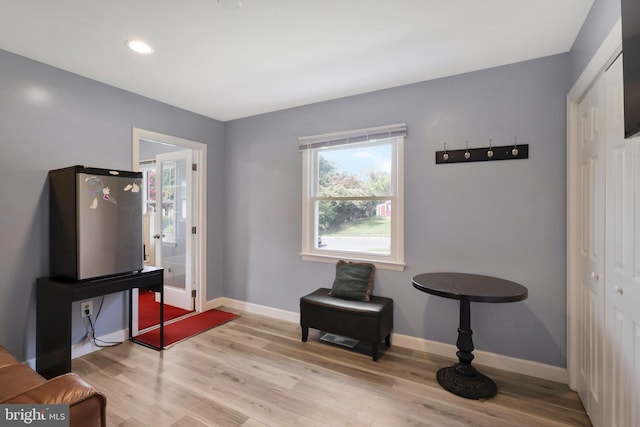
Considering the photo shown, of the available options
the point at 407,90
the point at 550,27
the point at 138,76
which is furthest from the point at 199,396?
the point at 550,27

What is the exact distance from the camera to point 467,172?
2592 mm

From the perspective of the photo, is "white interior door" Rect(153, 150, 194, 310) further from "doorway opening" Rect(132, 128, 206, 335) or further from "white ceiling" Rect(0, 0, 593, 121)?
"white ceiling" Rect(0, 0, 593, 121)

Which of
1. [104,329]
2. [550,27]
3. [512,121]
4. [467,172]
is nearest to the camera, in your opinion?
[550,27]

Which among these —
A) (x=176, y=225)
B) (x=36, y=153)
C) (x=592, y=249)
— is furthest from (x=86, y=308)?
(x=592, y=249)

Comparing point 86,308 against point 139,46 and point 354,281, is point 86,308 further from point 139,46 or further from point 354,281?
point 354,281

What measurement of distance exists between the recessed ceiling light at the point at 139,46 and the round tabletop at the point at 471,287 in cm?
272

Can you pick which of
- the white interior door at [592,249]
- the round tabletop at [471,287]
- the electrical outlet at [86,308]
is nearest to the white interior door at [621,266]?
the white interior door at [592,249]

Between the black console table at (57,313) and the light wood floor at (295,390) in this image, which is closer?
the light wood floor at (295,390)

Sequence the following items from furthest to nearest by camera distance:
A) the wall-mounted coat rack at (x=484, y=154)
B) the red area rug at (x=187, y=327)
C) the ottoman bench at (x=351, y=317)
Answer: the red area rug at (x=187, y=327)
the ottoman bench at (x=351, y=317)
the wall-mounted coat rack at (x=484, y=154)

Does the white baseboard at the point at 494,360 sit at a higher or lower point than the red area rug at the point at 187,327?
higher

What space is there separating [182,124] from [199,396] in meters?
2.91

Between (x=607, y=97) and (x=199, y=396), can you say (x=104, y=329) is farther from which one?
(x=607, y=97)

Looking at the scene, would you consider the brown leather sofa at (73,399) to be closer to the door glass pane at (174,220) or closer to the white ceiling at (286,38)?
the white ceiling at (286,38)

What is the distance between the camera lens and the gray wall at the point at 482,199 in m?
2.31
